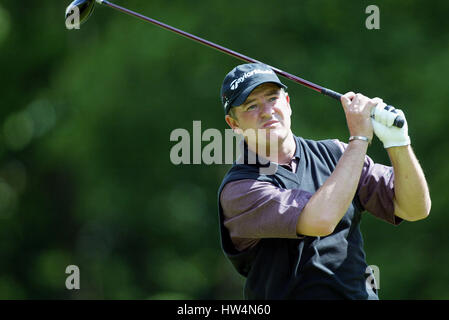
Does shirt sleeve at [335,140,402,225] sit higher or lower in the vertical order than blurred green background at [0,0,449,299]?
lower

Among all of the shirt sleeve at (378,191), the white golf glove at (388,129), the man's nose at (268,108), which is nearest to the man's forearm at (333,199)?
the white golf glove at (388,129)

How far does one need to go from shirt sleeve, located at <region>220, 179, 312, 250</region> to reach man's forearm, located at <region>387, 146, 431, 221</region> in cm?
40

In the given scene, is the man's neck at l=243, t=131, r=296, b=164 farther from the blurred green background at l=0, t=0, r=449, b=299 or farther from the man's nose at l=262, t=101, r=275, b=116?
the blurred green background at l=0, t=0, r=449, b=299

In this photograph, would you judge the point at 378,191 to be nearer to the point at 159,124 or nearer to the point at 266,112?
the point at 266,112

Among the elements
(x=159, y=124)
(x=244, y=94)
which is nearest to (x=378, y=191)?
(x=244, y=94)

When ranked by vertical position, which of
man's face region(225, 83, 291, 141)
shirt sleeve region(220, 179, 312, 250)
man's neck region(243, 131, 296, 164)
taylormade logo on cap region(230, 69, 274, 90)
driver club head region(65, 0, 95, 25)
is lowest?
shirt sleeve region(220, 179, 312, 250)

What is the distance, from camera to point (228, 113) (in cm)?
382

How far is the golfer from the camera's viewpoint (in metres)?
3.32

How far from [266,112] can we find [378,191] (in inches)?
24.5

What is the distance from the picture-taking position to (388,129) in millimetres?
3324

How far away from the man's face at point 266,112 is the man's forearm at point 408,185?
51 cm

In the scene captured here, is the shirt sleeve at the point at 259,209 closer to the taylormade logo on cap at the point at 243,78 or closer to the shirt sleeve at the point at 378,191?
the shirt sleeve at the point at 378,191

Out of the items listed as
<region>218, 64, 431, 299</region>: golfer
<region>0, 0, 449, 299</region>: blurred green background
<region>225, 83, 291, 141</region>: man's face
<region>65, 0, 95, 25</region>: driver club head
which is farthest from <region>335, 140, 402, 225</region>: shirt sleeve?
<region>0, 0, 449, 299</region>: blurred green background
